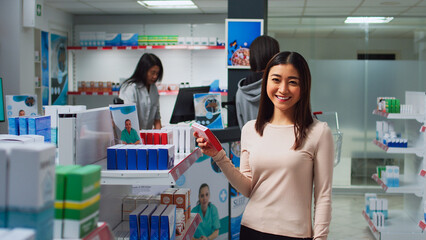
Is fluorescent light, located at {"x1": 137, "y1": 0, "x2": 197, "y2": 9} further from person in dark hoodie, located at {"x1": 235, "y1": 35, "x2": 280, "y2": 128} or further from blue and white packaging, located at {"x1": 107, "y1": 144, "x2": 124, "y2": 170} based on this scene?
blue and white packaging, located at {"x1": 107, "y1": 144, "x2": 124, "y2": 170}

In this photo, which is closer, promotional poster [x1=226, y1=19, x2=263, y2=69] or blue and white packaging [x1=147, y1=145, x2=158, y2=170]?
blue and white packaging [x1=147, y1=145, x2=158, y2=170]

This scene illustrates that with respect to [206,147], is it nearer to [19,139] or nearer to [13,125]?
[19,139]

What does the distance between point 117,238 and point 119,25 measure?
6673mm

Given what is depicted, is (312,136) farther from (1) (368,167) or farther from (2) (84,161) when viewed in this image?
(1) (368,167)

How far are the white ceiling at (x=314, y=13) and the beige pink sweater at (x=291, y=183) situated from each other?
557 centimetres

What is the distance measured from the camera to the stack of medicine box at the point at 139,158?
2.13 metres

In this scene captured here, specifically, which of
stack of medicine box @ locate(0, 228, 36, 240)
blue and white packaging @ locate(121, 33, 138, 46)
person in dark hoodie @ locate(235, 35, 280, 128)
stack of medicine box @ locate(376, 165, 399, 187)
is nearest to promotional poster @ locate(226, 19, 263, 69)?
person in dark hoodie @ locate(235, 35, 280, 128)

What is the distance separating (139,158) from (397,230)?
393cm

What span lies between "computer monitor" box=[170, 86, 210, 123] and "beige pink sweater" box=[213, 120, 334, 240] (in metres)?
Answer: 1.88

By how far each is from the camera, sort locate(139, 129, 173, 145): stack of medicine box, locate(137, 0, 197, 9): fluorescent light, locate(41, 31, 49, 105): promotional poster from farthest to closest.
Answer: locate(41, 31, 49, 105): promotional poster, locate(137, 0, 197, 9): fluorescent light, locate(139, 129, 173, 145): stack of medicine box

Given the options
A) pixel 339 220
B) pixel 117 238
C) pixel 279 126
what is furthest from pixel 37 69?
pixel 279 126

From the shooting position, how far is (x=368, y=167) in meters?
7.88

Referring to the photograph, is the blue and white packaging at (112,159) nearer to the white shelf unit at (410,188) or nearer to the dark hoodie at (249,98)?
the dark hoodie at (249,98)

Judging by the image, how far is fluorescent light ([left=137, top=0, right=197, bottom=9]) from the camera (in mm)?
7379
